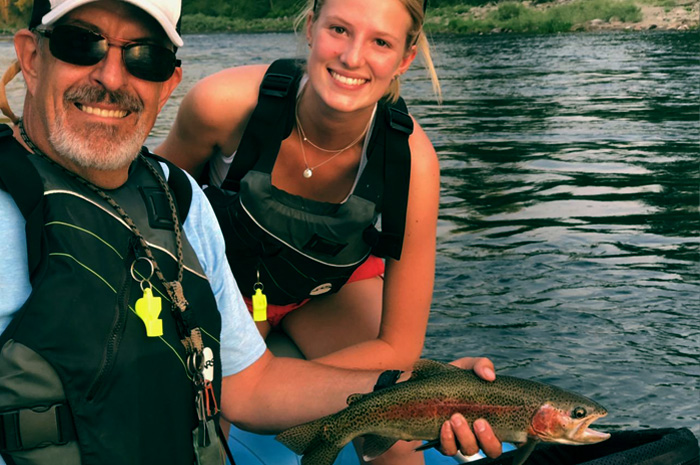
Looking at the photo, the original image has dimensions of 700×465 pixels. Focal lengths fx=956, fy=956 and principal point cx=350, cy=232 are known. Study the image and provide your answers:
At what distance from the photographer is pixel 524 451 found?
289 cm

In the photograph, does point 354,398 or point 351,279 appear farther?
point 351,279

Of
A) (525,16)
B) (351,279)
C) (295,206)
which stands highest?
(295,206)

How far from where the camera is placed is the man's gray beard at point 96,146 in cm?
235

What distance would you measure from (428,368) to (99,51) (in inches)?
52.8

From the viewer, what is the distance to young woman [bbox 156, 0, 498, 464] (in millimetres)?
3656

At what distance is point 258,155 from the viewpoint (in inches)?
152

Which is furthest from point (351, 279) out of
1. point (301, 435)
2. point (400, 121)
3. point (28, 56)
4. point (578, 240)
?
point (578, 240)

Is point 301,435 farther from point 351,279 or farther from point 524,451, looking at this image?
point 351,279

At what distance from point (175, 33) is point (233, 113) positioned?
1335 mm

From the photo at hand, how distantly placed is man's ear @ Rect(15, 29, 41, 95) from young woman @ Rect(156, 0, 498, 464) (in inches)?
52.8

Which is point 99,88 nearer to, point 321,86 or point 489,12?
point 321,86

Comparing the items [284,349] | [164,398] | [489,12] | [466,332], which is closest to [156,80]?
[164,398]

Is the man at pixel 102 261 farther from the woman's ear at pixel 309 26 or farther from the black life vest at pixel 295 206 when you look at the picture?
the woman's ear at pixel 309 26

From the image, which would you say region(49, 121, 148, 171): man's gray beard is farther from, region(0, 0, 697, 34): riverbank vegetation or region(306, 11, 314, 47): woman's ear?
region(0, 0, 697, 34): riverbank vegetation
